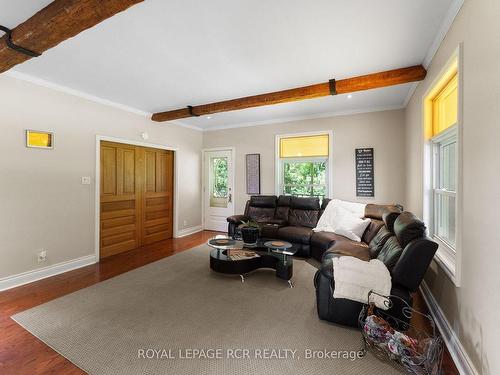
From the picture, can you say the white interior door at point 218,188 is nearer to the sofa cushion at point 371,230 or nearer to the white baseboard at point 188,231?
the white baseboard at point 188,231

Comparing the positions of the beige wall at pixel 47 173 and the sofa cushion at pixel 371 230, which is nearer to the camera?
the beige wall at pixel 47 173

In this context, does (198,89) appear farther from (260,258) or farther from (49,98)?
(260,258)

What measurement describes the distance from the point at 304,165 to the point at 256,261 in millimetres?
2642

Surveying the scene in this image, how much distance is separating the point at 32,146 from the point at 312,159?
178 inches

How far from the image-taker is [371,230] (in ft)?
11.6

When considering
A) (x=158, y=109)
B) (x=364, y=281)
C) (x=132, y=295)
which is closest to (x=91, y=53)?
(x=158, y=109)

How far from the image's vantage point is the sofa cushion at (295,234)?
400cm

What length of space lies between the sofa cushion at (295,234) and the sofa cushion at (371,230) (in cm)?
83

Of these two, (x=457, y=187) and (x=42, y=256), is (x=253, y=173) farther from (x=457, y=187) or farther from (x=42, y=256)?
(x=457, y=187)

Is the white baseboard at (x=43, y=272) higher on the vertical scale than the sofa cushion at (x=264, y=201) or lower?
lower

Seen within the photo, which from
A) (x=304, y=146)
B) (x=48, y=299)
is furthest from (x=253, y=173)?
(x=48, y=299)

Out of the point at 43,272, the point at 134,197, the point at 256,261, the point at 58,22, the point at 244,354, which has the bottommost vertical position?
the point at 244,354

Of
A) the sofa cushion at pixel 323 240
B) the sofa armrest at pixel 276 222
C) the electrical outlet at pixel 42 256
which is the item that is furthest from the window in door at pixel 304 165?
the electrical outlet at pixel 42 256

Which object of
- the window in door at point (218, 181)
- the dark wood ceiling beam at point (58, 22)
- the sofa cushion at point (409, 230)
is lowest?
the sofa cushion at point (409, 230)
